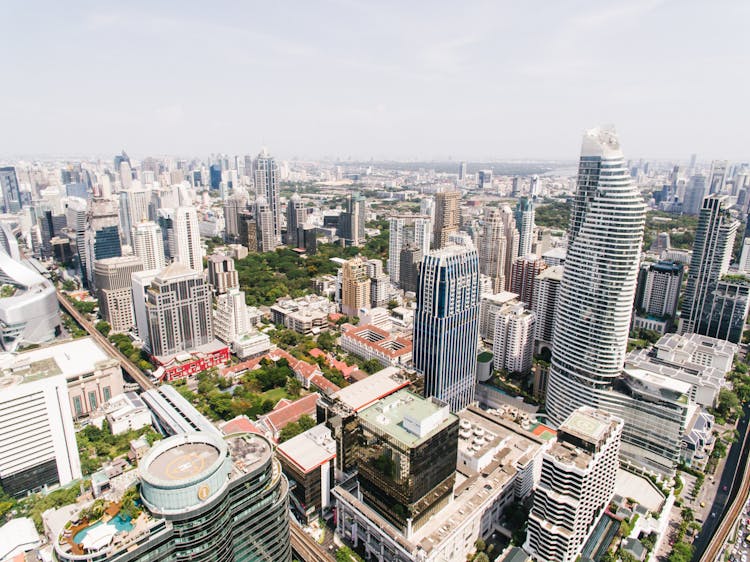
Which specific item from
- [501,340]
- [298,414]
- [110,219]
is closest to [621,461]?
[501,340]

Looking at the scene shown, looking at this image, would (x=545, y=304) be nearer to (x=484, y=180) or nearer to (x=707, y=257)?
(x=707, y=257)

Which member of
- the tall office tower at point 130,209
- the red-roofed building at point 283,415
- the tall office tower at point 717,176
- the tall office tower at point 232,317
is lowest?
the red-roofed building at point 283,415

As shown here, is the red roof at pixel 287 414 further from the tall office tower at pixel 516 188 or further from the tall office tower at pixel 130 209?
the tall office tower at pixel 516 188

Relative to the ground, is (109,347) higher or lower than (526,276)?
lower

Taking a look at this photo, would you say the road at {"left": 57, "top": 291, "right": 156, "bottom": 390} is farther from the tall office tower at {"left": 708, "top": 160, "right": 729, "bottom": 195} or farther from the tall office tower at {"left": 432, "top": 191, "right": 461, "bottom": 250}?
the tall office tower at {"left": 708, "top": 160, "right": 729, "bottom": 195}

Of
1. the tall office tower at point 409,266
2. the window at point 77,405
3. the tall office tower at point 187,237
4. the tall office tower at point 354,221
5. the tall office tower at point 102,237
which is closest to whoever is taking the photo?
the window at point 77,405

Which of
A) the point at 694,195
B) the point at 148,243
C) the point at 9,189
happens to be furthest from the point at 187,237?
the point at 694,195

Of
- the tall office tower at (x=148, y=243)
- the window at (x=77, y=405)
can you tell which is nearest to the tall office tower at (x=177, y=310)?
the window at (x=77, y=405)
